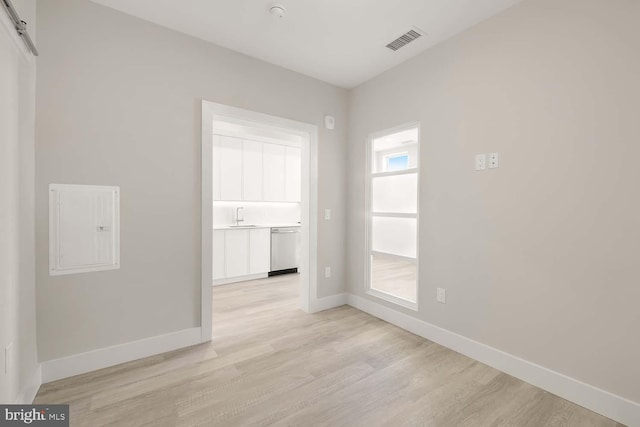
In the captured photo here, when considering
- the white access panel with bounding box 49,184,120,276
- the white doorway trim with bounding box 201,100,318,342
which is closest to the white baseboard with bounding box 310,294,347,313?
the white doorway trim with bounding box 201,100,318,342

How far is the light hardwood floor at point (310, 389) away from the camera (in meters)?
1.61

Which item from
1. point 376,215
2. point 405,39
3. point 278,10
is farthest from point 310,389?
point 405,39

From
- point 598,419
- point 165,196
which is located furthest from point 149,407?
point 598,419

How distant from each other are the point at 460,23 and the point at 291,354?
10.3 ft

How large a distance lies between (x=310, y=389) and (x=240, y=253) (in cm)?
309

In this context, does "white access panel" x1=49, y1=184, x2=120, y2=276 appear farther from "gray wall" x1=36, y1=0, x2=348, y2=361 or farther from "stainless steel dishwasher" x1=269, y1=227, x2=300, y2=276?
"stainless steel dishwasher" x1=269, y1=227, x2=300, y2=276

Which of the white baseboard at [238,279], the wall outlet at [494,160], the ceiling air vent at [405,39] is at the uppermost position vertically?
the ceiling air vent at [405,39]

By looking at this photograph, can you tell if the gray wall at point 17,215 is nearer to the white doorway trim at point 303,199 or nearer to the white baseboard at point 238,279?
the white doorway trim at point 303,199

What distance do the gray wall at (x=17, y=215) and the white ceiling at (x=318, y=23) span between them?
3.11 ft

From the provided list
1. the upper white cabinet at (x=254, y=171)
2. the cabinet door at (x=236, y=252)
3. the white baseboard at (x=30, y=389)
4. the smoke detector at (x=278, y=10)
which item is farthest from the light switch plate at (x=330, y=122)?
the white baseboard at (x=30, y=389)

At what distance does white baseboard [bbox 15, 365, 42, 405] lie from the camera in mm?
1593

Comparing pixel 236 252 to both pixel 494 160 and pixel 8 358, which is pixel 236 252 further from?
pixel 494 160

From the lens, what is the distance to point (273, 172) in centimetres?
535

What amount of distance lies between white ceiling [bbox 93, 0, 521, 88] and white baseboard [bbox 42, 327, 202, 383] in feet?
8.83
